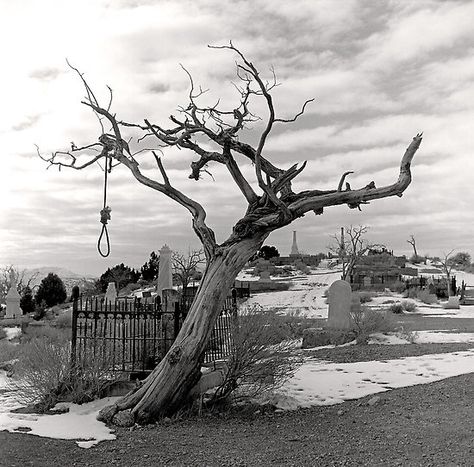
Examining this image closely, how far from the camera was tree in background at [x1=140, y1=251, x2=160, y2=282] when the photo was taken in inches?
2055

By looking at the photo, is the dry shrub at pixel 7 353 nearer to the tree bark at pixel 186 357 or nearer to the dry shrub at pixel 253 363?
the tree bark at pixel 186 357

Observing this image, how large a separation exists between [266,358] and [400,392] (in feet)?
7.69

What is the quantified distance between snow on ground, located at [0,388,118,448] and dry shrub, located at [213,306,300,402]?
5.77 ft

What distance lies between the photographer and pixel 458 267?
68.6 metres

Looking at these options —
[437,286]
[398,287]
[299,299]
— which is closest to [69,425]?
[299,299]

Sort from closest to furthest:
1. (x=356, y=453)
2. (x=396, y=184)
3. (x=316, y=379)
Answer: (x=356, y=453), (x=396, y=184), (x=316, y=379)

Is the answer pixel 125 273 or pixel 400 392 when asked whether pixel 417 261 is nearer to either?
pixel 125 273

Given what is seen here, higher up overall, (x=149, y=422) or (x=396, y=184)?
(x=396, y=184)

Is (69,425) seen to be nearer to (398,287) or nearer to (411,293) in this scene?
(411,293)

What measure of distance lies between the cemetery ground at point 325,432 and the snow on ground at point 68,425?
205mm

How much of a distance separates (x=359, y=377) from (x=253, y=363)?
2938mm

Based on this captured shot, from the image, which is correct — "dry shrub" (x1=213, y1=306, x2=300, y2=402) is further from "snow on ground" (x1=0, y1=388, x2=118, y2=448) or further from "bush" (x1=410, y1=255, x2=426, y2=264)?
"bush" (x1=410, y1=255, x2=426, y2=264)

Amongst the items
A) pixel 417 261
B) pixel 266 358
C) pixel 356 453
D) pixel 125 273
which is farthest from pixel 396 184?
pixel 417 261

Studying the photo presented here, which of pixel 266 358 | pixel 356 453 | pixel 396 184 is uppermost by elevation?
pixel 396 184
